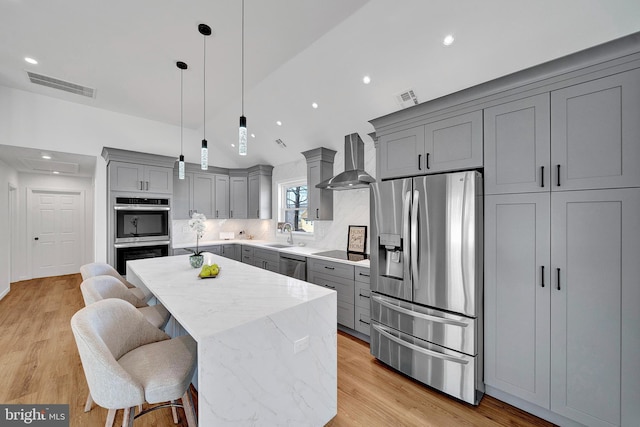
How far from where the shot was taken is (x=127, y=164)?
4207mm

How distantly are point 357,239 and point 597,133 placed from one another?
2.68m

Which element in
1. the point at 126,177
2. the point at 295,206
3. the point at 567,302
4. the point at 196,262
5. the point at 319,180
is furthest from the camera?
the point at 295,206

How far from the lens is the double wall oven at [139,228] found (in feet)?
13.4

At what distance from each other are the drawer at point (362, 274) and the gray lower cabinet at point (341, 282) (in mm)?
73

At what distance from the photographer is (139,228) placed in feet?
14.2

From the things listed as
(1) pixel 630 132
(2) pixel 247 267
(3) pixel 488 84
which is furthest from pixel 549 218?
(2) pixel 247 267

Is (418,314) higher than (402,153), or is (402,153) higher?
(402,153)

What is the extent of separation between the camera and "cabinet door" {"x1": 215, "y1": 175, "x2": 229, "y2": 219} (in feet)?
18.1

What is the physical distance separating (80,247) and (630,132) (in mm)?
9518

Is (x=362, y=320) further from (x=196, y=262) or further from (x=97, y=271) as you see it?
(x=97, y=271)

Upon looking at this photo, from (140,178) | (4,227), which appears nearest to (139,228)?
(140,178)

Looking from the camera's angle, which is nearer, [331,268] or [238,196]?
[331,268]

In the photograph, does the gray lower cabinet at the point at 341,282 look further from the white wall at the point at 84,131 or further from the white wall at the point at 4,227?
the white wall at the point at 4,227

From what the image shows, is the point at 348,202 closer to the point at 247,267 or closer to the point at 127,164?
the point at 247,267
